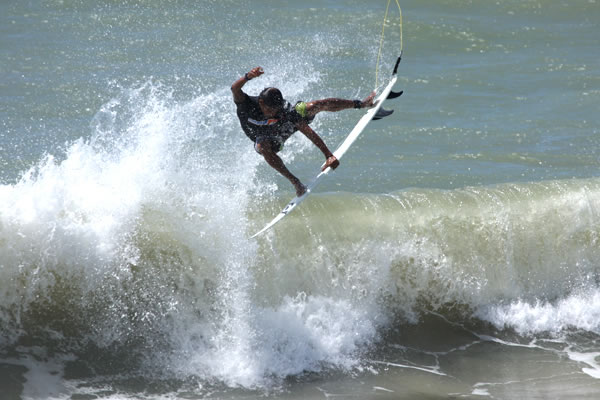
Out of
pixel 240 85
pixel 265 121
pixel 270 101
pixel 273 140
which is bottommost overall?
pixel 273 140

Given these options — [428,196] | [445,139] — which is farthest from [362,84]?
[428,196]

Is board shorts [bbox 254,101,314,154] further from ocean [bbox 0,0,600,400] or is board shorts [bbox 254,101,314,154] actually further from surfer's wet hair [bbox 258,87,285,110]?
ocean [bbox 0,0,600,400]

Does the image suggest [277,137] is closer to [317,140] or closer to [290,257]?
[317,140]

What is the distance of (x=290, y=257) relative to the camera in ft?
26.9

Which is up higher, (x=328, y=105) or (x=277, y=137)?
(x=328, y=105)

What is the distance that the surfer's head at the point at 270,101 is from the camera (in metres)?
7.40

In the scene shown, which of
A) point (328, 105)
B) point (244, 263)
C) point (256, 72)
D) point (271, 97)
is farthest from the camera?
point (244, 263)

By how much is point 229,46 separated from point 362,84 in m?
3.04

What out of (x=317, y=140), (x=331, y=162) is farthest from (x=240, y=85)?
(x=331, y=162)

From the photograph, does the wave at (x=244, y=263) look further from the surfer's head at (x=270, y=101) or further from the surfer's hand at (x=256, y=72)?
the surfer's hand at (x=256, y=72)

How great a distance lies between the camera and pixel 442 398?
6684 mm

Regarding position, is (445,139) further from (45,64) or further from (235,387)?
(45,64)

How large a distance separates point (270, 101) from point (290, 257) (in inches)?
72.0

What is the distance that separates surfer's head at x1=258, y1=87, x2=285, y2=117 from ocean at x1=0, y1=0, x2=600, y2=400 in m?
1.48
